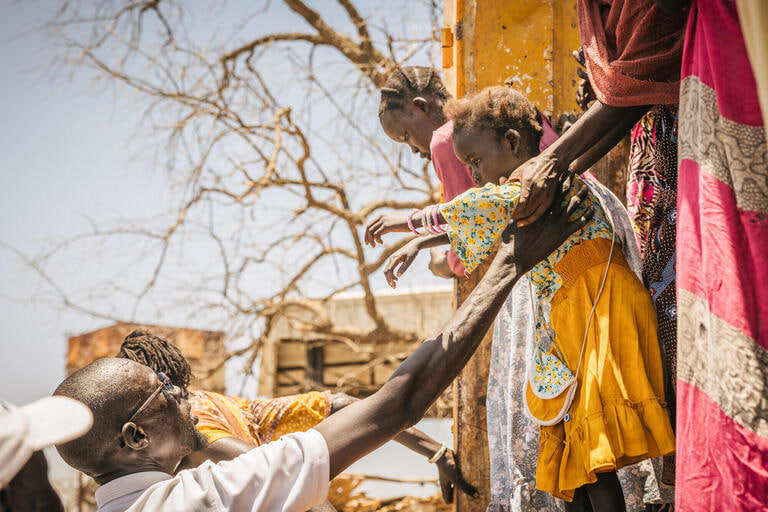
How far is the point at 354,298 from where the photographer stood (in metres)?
8.85

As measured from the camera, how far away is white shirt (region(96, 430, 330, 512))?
6.50 feet

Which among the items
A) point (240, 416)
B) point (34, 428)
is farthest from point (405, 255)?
point (34, 428)

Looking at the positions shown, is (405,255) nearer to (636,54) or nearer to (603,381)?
(603,381)

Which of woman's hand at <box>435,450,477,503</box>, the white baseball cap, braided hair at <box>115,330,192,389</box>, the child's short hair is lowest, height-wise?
woman's hand at <box>435,450,477,503</box>

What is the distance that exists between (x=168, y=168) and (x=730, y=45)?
6.36m

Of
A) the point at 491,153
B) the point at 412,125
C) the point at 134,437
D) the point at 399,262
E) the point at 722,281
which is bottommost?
the point at 134,437

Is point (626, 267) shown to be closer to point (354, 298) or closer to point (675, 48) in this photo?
point (675, 48)

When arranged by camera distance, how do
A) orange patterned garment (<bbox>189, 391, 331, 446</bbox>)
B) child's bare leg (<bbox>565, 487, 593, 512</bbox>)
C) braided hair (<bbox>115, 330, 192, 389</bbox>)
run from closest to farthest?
1. child's bare leg (<bbox>565, 487, 593, 512</bbox>)
2. braided hair (<bbox>115, 330, 192, 389</bbox>)
3. orange patterned garment (<bbox>189, 391, 331, 446</bbox>)

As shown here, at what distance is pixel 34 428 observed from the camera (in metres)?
1.27

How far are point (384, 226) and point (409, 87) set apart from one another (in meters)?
1.62

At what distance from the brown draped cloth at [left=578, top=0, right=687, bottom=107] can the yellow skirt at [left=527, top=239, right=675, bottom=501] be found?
22.7 inches

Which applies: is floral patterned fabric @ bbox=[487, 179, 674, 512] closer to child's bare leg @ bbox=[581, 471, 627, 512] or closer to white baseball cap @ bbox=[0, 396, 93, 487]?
child's bare leg @ bbox=[581, 471, 627, 512]

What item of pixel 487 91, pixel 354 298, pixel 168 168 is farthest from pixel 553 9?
pixel 354 298

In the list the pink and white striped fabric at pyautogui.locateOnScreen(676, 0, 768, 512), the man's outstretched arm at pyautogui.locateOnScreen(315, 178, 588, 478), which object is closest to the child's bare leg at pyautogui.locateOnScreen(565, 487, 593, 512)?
the man's outstretched arm at pyautogui.locateOnScreen(315, 178, 588, 478)
